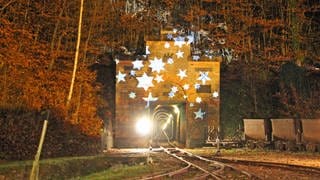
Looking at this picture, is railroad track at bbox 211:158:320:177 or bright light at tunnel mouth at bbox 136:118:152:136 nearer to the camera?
railroad track at bbox 211:158:320:177

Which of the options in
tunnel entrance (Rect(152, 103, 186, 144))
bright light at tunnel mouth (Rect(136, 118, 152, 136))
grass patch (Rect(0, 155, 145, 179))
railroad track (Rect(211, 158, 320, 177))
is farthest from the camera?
tunnel entrance (Rect(152, 103, 186, 144))

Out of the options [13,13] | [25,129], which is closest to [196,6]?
[13,13]

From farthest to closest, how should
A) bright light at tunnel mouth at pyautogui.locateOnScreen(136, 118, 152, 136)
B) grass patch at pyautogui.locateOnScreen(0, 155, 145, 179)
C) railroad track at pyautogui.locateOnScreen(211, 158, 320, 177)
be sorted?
bright light at tunnel mouth at pyautogui.locateOnScreen(136, 118, 152, 136), railroad track at pyautogui.locateOnScreen(211, 158, 320, 177), grass patch at pyautogui.locateOnScreen(0, 155, 145, 179)

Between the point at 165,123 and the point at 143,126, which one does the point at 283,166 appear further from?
the point at 165,123

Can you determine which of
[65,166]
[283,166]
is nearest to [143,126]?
[65,166]

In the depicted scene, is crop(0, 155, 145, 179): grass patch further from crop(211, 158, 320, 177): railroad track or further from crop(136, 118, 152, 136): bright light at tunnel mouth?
crop(136, 118, 152, 136): bright light at tunnel mouth

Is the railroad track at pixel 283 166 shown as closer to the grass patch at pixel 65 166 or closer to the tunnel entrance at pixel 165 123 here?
the grass patch at pixel 65 166

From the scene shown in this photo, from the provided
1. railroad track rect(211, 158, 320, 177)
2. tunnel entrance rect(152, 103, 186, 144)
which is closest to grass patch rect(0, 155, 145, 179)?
railroad track rect(211, 158, 320, 177)

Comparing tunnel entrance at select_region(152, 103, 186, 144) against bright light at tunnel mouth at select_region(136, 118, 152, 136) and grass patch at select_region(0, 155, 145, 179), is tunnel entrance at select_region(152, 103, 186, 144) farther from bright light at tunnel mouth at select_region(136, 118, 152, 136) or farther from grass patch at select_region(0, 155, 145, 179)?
grass patch at select_region(0, 155, 145, 179)

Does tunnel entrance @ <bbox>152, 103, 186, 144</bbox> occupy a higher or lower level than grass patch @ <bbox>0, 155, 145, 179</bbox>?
higher

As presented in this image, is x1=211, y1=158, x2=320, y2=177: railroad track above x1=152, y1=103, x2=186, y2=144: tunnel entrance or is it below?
below

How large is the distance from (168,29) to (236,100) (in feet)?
26.1

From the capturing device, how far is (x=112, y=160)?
22.8 meters

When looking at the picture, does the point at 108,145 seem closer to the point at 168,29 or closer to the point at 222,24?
the point at 168,29
